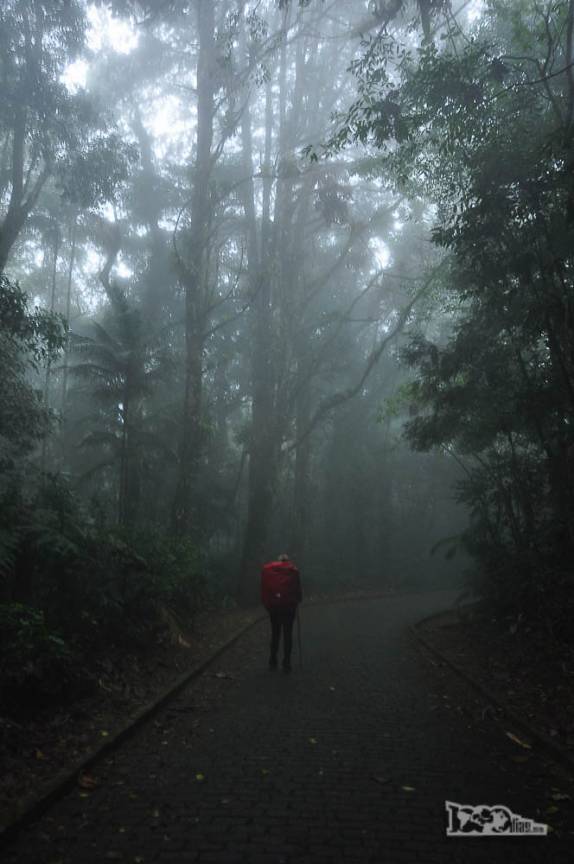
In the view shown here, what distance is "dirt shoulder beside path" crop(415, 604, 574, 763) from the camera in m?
6.86

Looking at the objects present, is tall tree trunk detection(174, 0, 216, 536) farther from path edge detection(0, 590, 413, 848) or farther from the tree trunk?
path edge detection(0, 590, 413, 848)

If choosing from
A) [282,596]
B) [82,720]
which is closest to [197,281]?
[282,596]

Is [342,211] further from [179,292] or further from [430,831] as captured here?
[430,831]

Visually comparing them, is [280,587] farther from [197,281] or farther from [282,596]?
[197,281]

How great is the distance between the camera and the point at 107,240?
2769cm

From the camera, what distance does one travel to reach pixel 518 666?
952 centimetres

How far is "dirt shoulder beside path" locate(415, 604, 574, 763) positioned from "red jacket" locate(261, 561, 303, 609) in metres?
2.66

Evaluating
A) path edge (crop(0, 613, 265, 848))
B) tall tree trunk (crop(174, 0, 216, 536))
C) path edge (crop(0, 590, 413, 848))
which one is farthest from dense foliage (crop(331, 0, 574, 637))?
tall tree trunk (crop(174, 0, 216, 536))

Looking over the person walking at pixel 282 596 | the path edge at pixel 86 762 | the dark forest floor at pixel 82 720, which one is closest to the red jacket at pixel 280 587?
the person walking at pixel 282 596

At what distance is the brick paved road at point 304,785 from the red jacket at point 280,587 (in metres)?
1.24

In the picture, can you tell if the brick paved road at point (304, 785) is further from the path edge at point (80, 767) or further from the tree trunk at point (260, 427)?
the tree trunk at point (260, 427)

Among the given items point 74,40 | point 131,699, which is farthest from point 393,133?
point 74,40

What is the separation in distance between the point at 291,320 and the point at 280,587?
14.0 meters

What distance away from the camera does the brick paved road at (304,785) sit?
390 cm
